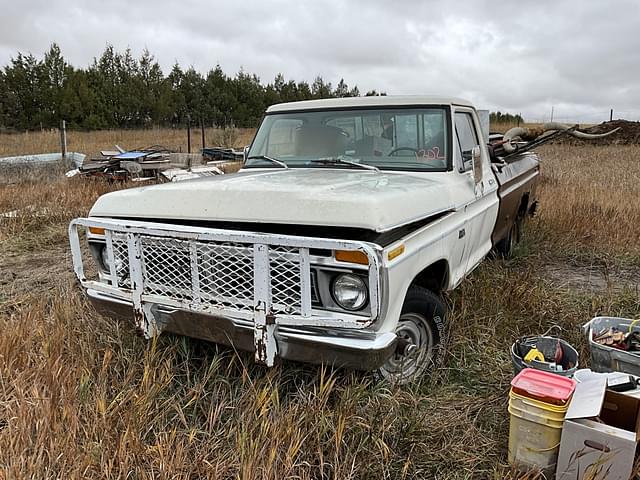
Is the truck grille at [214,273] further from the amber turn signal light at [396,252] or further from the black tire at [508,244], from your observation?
the black tire at [508,244]

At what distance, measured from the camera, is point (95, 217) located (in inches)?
114

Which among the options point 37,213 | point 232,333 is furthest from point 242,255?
point 37,213

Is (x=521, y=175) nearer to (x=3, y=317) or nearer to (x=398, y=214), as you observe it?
(x=398, y=214)

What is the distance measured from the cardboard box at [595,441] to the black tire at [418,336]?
0.83 meters

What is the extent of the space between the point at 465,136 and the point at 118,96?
42.1 m

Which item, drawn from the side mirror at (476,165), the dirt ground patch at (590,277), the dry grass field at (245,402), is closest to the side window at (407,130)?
the side mirror at (476,165)

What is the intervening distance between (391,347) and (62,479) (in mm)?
1458

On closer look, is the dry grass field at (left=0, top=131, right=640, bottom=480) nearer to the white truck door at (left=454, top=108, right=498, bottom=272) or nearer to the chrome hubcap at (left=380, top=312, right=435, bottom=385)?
the chrome hubcap at (left=380, top=312, right=435, bottom=385)

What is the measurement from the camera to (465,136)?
3891 mm

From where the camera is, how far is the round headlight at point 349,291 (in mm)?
2236

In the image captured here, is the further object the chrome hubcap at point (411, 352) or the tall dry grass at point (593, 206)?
the tall dry grass at point (593, 206)

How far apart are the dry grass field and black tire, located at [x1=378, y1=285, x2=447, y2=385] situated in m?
0.09

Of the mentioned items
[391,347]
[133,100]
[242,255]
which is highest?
[133,100]

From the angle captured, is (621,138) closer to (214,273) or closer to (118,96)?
Answer: (214,273)
